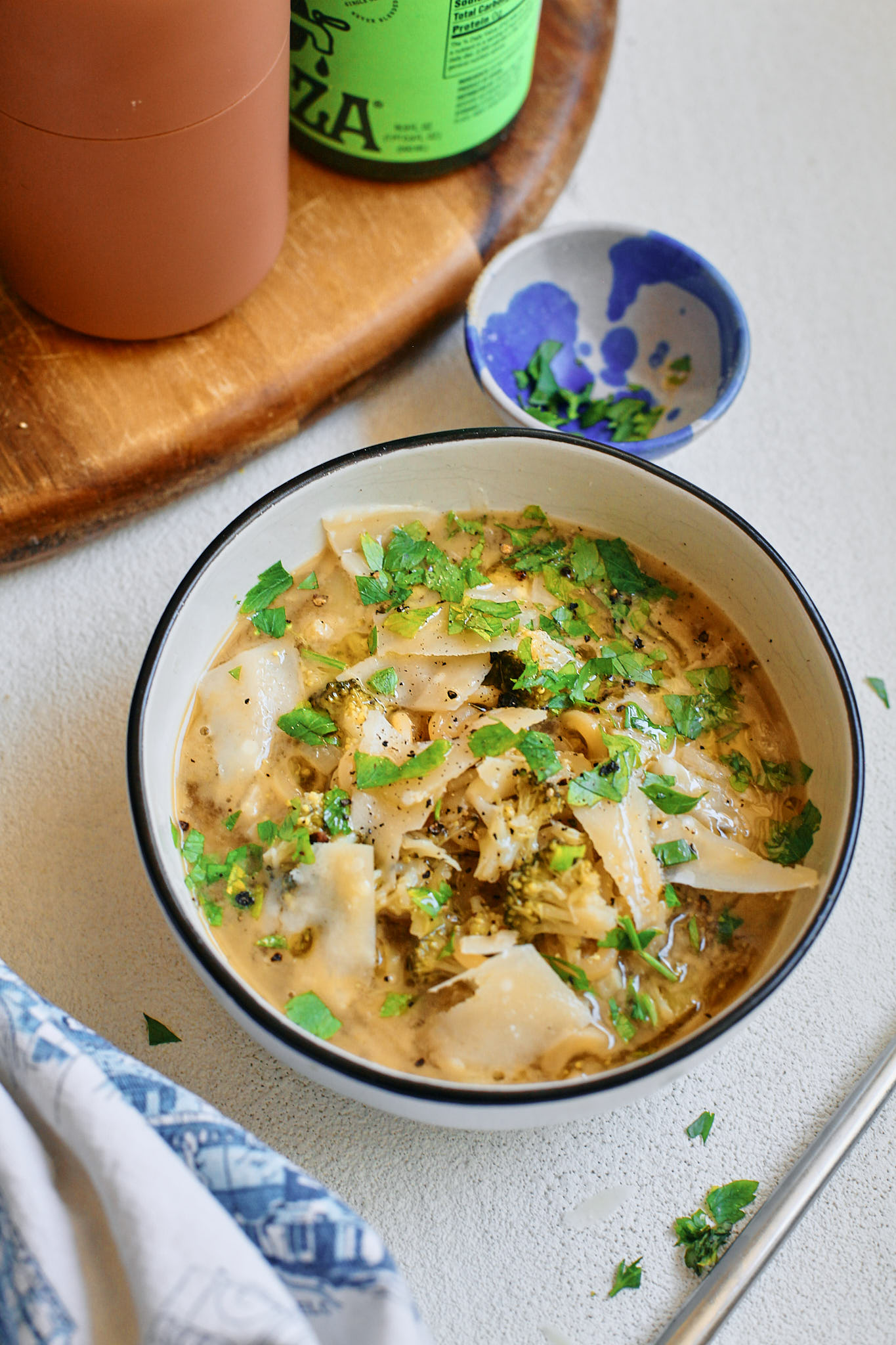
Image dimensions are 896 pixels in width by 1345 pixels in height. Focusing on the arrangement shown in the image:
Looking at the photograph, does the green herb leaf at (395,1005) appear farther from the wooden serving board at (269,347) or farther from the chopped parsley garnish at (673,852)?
the wooden serving board at (269,347)

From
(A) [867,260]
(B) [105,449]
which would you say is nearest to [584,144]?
(A) [867,260]

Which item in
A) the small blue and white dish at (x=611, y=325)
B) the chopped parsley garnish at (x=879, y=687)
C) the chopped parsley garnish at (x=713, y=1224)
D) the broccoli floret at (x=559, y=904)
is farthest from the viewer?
the small blue and white dish at (x=611, y=325)

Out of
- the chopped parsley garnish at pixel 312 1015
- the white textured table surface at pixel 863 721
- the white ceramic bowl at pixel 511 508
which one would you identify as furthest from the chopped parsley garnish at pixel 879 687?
the chopped parsley garnish at pixel 312 1015

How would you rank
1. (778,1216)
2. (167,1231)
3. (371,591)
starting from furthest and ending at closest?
(371,591) < (778,1216) < (167,1231)

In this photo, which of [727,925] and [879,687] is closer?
[727,925]

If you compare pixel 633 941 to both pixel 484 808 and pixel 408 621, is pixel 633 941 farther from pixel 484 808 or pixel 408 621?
pixel 408 621

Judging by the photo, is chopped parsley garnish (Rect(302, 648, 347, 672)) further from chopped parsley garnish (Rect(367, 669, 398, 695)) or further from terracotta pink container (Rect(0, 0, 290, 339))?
terracotta pink container (Rect(0, 0, 290, 339))

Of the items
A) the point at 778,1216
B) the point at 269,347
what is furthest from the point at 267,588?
the point at 778,1216
